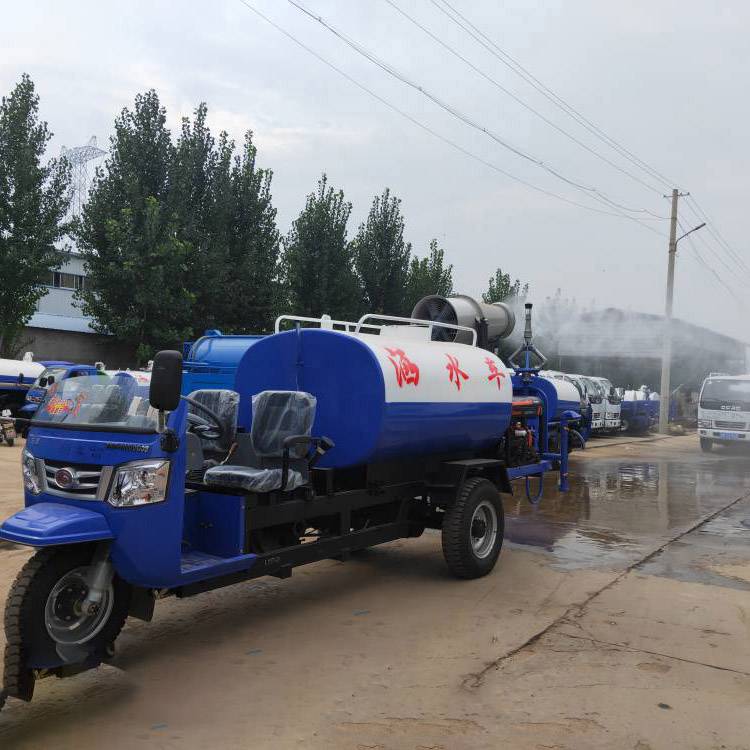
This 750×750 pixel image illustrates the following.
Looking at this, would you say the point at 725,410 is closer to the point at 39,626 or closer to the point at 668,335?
the point at 668,335

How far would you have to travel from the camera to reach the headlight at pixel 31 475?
15.2ft

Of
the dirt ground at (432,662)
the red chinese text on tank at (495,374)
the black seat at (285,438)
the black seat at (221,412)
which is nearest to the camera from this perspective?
the dirt ground at (432,662)

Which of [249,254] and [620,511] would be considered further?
[249,254]

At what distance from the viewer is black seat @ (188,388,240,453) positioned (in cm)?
603

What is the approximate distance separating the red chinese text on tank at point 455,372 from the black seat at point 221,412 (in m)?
1.95

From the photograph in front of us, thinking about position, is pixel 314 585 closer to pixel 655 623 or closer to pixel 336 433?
pixel 336 433

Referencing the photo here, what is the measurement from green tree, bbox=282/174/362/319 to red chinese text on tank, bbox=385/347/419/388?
57.6 ft

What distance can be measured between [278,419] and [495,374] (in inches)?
108

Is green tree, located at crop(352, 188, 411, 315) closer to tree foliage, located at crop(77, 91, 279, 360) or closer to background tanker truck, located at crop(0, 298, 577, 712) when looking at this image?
tree foliage, located at crop(77, 91, 279, 360)

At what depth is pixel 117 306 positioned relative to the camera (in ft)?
66.9

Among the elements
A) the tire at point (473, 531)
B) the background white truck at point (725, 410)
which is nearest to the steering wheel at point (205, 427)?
the tire at point (473, 531)

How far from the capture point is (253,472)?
534cm

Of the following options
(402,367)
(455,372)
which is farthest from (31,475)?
(455,372)

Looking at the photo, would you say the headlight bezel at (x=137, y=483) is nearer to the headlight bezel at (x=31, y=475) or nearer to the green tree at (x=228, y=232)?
the headlight bezel at (x=31, y=475)
